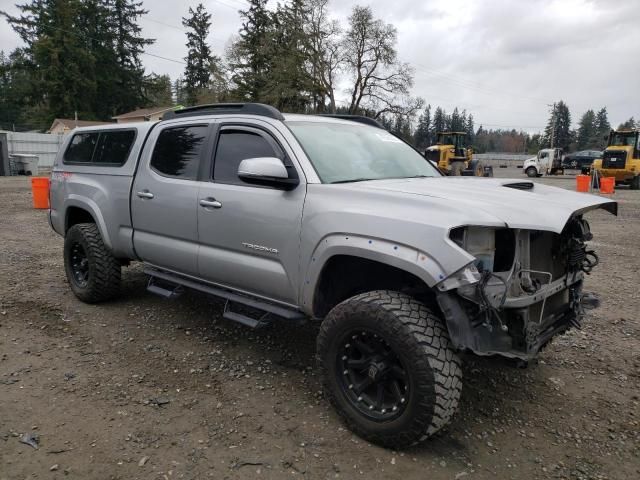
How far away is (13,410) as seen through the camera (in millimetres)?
3096

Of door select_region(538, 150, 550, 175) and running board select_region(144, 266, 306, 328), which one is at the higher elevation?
door select_region(538, 150, 550, 175)

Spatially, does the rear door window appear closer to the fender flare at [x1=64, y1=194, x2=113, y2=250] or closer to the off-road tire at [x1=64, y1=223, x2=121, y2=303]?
the fender flare at [x1=64, y1=194, x2=113, y2=250]

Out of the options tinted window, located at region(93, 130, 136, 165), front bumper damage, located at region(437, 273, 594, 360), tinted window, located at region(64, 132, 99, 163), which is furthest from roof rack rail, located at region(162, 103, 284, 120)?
front bumper damage, located at region(437, 273, 594, 360)

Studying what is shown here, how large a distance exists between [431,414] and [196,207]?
2.36 metres

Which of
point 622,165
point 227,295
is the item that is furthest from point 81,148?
point 622,165

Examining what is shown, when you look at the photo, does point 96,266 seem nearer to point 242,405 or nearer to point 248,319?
Answer: point 248,319

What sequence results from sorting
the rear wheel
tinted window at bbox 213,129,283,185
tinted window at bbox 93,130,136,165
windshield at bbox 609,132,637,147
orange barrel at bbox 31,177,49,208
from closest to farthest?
tinted window at bbox 213,129,283,185 → tinted window at bbox 93,130,136,165 → orange barrel at bbox 31,177,49,208 → windshield at bbox 609,132,637,147 → the rear wheel

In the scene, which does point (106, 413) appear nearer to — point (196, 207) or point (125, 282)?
point (196, 207)

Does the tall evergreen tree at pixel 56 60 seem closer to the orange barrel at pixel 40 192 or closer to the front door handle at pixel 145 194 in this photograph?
the orange barrel at pixel 40 192

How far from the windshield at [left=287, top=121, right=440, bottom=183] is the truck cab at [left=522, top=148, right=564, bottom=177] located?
34.4 m

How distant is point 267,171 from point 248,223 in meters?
0.50

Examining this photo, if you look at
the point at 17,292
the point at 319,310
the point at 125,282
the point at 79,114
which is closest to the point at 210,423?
the point at 319,310

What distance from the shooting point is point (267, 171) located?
3086mm

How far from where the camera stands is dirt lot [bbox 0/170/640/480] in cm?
262
